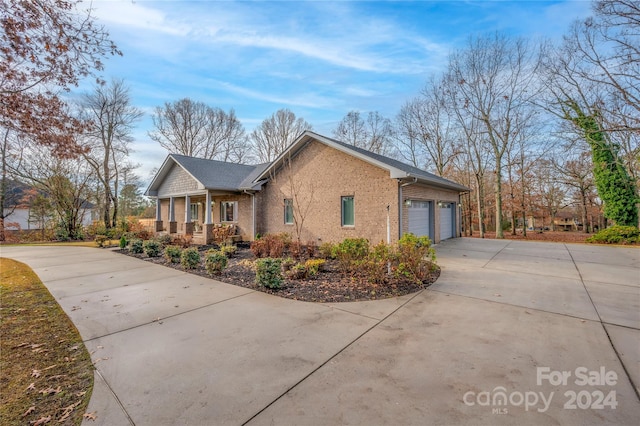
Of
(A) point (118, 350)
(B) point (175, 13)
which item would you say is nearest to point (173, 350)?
(A) point (118, 350)

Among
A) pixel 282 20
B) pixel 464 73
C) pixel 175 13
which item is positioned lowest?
pixel 175 13

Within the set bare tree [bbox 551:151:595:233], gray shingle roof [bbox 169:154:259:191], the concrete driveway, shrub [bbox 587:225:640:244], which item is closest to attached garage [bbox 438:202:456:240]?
shrub [bbox 587:225:640:244]

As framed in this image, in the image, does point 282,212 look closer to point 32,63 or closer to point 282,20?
point 282,20

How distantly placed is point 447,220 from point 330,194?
780 centimetres

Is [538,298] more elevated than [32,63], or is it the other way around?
[32,63]

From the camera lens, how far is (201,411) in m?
2.34

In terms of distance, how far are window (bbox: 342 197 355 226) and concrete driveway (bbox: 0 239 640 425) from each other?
18.1ft

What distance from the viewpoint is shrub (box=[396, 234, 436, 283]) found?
6301 mm

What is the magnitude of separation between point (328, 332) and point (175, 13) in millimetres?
7747

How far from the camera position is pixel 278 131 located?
28.2 meters

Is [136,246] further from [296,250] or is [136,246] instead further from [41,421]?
[41,421]

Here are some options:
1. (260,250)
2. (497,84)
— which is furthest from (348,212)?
(497,84)

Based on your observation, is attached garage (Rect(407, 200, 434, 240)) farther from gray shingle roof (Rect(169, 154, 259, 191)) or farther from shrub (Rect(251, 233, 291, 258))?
gray shingle roof (Rect(169, 154, 259, 191))

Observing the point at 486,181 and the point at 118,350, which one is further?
the point at 486,181
